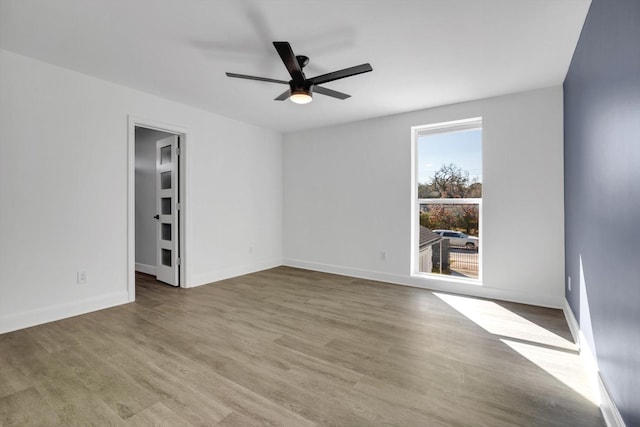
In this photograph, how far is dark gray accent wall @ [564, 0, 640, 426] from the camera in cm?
126

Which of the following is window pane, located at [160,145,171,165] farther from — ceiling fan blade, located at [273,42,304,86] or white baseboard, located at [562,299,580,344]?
white baseboard, located at [562,299,580,344]

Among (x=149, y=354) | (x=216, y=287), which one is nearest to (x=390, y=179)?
(x=216, y=287)

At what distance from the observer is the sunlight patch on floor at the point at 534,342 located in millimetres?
1979

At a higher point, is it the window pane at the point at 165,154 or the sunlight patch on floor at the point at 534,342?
the window pane at the point at 165,154

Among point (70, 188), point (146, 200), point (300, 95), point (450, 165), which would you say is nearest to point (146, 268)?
point (146, 200)

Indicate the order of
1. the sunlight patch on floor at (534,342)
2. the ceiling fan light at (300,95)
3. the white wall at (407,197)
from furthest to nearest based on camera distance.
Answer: the white wall at (407,197) < the ceiling fan light at (300,95) < the sunlight patch on floor at (534,342)

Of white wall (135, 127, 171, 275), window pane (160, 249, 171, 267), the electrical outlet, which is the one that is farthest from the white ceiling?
window pane (160, 249, 171, 267)

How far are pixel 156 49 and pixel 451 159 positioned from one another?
3.75m

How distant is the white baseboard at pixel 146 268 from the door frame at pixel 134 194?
106cm

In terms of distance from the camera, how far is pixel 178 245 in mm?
4211

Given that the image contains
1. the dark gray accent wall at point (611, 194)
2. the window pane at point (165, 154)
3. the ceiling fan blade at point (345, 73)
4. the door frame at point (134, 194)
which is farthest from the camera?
the window pane at point (165, 154)

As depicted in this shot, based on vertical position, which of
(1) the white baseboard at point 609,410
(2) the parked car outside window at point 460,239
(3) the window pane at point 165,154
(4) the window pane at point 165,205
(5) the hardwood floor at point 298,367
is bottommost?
(5) the hardwood floor at point 298,367

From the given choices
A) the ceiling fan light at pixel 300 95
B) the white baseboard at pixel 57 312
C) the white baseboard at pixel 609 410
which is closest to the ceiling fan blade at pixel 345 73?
the ceiling fan light at pixel 300 95

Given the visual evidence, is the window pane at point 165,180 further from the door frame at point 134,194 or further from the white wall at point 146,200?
the white wall at point 146,200
